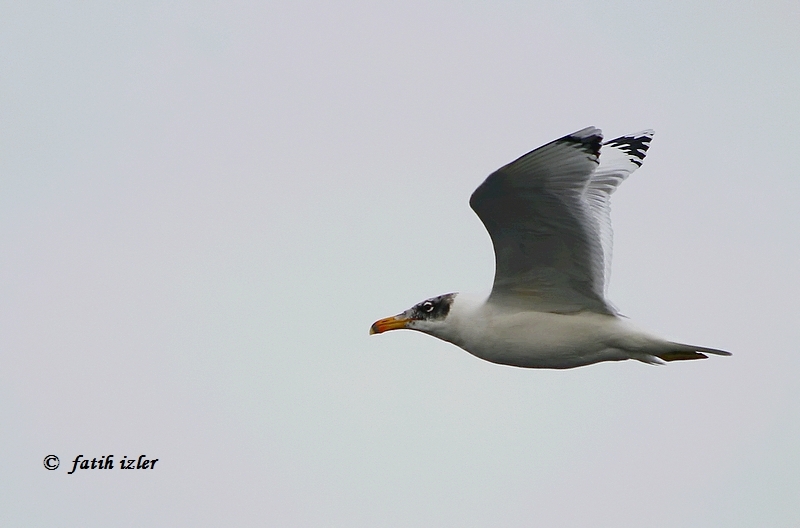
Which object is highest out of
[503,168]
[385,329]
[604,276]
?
[503,168]

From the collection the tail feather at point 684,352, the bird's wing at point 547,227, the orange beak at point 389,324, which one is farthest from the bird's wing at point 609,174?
the orange beak at point 389,324

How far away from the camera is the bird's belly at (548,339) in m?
9.70

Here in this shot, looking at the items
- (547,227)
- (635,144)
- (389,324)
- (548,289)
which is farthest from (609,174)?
(389,324)

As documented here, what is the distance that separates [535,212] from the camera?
9.16 m

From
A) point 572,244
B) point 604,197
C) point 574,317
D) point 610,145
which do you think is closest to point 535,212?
point 572,244

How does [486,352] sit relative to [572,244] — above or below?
below

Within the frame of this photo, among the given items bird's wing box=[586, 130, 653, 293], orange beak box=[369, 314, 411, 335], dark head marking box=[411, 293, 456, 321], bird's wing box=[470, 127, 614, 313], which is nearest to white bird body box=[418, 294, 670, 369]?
bird's wing box=[470, 127, 614, 313]

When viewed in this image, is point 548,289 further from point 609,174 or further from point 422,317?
point 609,174

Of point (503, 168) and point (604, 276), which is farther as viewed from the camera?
point (604, 276)

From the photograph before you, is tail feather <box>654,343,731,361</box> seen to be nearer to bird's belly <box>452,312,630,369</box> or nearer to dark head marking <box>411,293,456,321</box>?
bird's belly <box>452,312,630,369</box>

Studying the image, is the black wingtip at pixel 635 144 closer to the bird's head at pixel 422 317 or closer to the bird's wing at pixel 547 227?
the bird's wing at pixel 547 227

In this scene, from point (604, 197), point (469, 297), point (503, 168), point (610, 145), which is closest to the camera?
point (503, 168)

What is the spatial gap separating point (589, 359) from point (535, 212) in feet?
4.59

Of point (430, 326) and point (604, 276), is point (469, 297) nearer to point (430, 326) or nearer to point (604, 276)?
point (430, 326)
